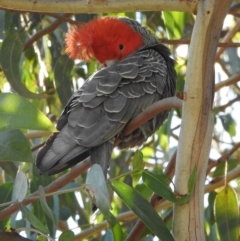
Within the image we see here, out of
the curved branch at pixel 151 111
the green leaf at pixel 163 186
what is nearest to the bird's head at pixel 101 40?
the curved branch at pixel 151 111

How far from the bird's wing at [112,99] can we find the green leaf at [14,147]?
0.50 m

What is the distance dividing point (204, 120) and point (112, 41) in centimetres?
118

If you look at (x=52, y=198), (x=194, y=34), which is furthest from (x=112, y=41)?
(x=194, y=34)

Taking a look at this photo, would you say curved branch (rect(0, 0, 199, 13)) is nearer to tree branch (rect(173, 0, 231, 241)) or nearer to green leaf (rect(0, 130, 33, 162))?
tree branch (rect(173, 0, 231, 241))

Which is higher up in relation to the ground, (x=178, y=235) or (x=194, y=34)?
(x=194, y=34)

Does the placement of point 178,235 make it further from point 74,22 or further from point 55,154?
point 74,22

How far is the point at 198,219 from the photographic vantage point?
6.19 ft

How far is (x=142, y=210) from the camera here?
187 cm

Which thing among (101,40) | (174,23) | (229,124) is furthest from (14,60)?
(229,124)

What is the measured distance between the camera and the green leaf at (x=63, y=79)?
2.95 metres

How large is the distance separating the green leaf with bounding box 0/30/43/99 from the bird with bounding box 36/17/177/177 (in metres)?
0.22

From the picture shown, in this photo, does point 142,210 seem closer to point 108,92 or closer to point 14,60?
point 108,92

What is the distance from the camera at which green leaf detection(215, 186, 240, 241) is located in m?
2.44

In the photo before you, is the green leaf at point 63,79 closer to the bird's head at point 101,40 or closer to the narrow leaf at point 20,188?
the bird's head at point 101,40
